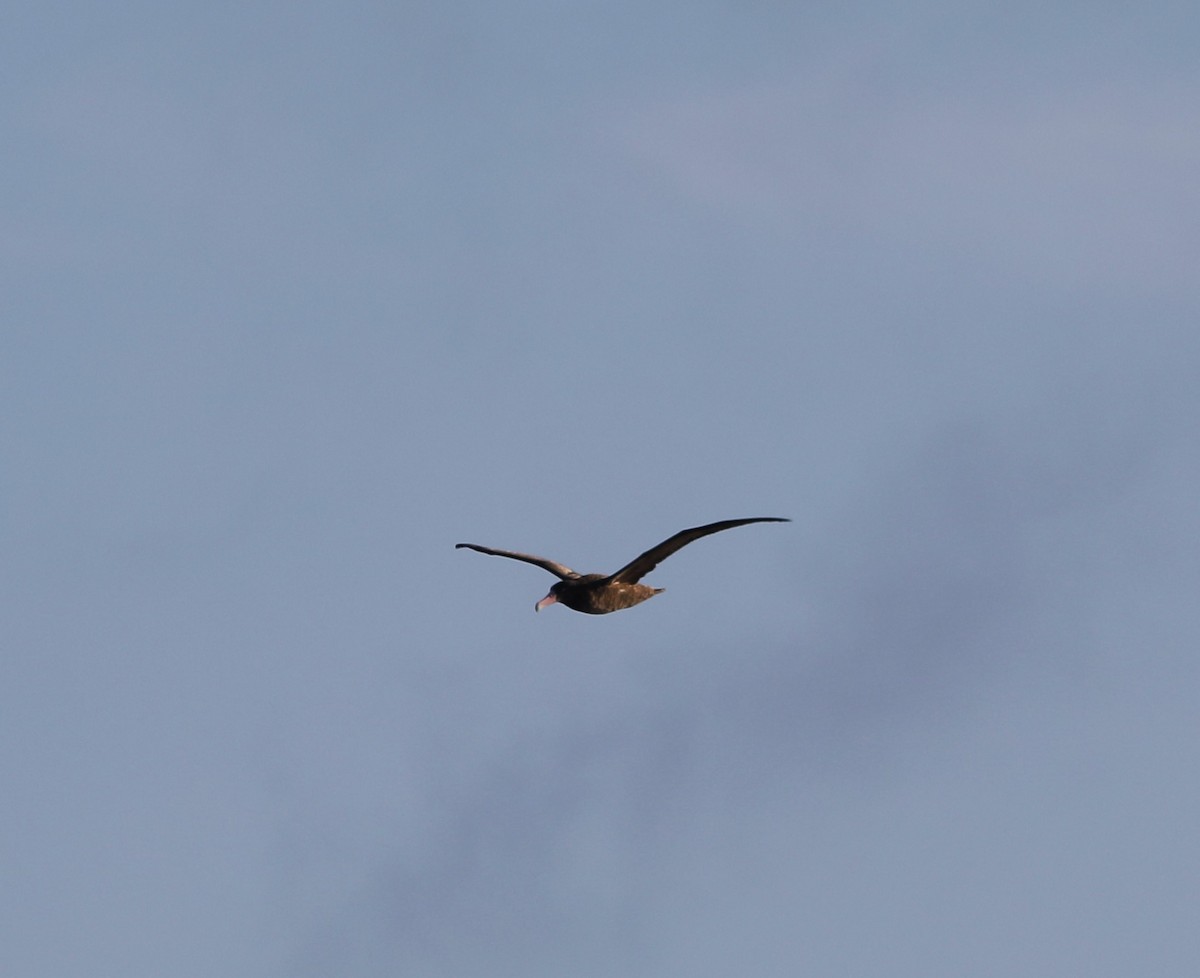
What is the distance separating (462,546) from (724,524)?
10.7 metres

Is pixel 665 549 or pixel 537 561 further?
pixel 537 561

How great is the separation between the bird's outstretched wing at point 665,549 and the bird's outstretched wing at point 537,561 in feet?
6.17

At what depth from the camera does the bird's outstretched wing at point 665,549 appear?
41.9 metres

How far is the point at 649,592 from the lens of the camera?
1953 inches

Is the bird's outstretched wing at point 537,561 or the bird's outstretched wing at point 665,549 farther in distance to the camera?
the bird's outstretched wing at point 537,561

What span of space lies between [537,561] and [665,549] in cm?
626

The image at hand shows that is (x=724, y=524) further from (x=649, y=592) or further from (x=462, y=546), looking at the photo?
(x=462, y=546)

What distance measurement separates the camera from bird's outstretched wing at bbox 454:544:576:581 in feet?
164

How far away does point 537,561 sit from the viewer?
5106 cm

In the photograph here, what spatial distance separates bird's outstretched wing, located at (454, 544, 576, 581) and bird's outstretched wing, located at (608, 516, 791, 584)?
6.17ft

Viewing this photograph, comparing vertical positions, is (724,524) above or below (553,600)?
above

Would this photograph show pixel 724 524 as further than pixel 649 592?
No

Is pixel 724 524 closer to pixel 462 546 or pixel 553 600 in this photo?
pixel 553 600

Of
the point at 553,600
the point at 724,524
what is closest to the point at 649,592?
the point at 553,600
